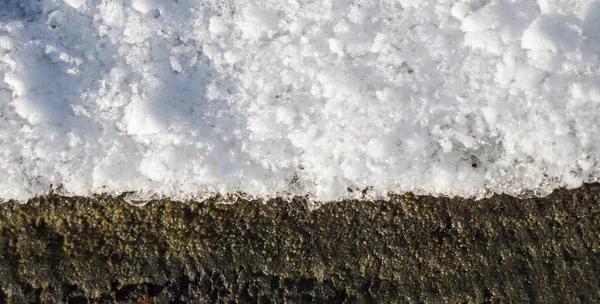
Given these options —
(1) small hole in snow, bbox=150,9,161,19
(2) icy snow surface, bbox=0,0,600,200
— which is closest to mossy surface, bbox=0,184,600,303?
(2) icy snow surface, bbox=0,0,600,200

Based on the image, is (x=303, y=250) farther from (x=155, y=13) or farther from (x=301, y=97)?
(x=155, y=13)

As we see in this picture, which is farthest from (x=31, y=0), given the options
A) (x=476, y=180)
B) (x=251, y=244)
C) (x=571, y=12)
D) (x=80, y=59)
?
(x=571, y=12)

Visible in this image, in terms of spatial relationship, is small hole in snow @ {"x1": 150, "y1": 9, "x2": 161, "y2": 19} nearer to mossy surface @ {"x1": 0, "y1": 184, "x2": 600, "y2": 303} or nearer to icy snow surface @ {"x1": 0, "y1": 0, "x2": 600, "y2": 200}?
icy snow surface @ {"x1": 0, "y1": 0, "x2": 600, "y2": 200}

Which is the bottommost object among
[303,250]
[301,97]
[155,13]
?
[303,250]

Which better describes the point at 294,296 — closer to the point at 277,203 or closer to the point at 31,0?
the point at 277,203

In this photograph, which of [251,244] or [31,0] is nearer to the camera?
[251,244]

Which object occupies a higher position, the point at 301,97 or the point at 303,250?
the point at 301,97

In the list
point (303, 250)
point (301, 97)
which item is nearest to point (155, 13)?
point (301, 97)
